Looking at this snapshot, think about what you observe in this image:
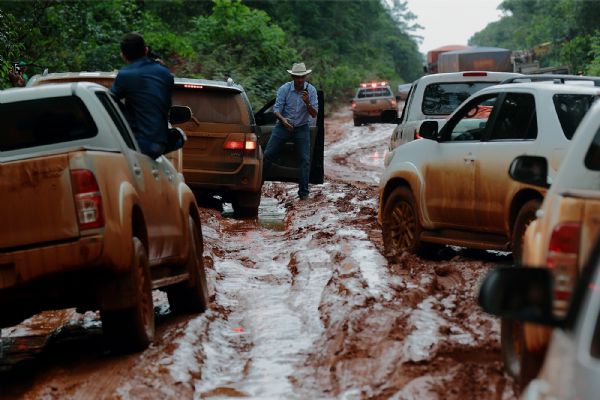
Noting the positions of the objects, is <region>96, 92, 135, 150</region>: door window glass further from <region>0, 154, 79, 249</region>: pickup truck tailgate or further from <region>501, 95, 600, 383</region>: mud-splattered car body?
<region>501, 95, 600, 383</region>: mud-splattered car body

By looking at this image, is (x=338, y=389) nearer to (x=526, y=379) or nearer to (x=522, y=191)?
(x=526, y=379)

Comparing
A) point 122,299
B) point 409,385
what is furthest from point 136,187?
point 409,385

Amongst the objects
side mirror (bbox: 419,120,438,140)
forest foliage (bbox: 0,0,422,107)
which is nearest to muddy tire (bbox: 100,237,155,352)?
side mirror (bbox: 419,120,438,140)

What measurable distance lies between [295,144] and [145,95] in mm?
8380

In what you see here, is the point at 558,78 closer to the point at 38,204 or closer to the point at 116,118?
Result: the point at 116,118

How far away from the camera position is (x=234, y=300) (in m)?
9.99

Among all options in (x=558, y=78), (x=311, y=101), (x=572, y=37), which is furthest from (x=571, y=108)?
(x=572, y=37)

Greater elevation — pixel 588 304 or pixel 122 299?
pixel 588 304

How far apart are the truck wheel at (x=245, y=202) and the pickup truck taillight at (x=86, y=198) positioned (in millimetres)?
9048

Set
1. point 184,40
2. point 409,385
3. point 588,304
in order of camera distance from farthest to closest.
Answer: point 184,40, point 409,385, point 588,304

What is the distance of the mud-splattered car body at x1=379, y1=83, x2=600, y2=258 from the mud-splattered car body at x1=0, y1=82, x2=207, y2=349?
292 centimetres

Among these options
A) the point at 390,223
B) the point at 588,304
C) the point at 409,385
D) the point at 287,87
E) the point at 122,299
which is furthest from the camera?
the point at 287,87

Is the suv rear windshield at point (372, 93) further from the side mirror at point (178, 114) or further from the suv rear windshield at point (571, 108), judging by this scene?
the side mirror at point (178, 114)

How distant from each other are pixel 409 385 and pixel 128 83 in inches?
143
